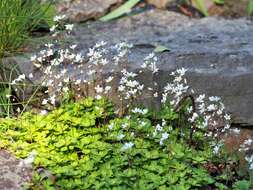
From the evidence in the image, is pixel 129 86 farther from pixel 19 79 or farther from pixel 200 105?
pixel 19 79

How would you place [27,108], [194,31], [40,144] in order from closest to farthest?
[40,144] < [27,108] < [194,31]

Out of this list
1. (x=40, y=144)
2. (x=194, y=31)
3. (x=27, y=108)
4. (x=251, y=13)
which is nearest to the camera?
(x=40, y=144)

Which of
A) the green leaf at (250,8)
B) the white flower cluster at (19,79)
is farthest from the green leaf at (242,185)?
the green leaf at (250,8)

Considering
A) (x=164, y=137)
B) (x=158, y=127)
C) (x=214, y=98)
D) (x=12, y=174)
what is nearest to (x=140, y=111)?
(x=158, y=127)

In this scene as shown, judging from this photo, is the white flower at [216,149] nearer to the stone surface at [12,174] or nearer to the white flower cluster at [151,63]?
the white flower cluster at [151,63]

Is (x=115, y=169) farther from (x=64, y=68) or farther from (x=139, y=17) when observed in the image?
(x=139, y=17)

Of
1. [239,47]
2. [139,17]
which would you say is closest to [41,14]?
[139,17]
